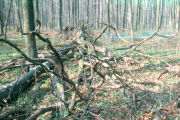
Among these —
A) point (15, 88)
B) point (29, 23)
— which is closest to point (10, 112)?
point (15, 88)

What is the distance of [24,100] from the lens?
11.8ft

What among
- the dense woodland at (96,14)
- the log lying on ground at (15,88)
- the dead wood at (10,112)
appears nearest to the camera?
the dead wood at (10,112)

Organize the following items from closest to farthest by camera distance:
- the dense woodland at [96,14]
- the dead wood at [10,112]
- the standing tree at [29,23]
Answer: the dead wood at [10,112] < the standing tree at [29,23] < the dense woodland at [96,14]

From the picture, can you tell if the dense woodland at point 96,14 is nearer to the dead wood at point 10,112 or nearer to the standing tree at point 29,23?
the standing tree at point 29,23

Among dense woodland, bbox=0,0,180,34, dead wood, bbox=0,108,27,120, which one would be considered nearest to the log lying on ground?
dead wood, bbox=0,108,27,120

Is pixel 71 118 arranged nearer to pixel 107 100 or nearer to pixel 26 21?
pixel 107 100

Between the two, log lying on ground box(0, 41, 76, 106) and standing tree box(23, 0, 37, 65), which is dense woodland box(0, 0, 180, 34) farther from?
log lying on ground box(0, 41, 76, 106)

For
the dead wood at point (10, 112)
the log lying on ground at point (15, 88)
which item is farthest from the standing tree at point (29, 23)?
the dead wood at point (10, 112)

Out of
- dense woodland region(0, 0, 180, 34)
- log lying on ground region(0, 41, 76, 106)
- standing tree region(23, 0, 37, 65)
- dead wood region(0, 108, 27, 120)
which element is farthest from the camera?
dense woodland region(0, 0, 180, 34)

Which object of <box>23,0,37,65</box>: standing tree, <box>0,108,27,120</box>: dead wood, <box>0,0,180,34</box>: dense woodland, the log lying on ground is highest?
<box>0,0,180,34</box>: dense woodland

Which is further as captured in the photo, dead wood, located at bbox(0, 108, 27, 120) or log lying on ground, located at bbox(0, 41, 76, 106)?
log lying on ground, located at bbox(0, 41, 76, 106)

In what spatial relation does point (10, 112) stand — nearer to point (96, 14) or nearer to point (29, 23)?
point (29, 23)

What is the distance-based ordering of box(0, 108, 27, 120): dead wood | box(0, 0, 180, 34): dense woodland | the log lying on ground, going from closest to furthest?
box(0, 108, 27, 120): dead wood, the log lying on ground, box(0, 0, 180, 34): dense woodland

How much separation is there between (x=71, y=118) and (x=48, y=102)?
1.02m
